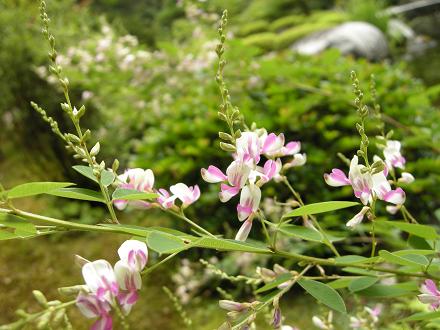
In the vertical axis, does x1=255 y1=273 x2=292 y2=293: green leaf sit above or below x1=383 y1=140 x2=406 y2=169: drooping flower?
below

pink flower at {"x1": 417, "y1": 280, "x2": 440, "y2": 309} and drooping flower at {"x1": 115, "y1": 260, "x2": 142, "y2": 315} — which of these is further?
pink flower at {"x1": 417, "y1": 280, "x2": 440, "y2": 309}

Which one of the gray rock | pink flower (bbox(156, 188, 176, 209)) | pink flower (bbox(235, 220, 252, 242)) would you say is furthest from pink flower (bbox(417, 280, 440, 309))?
the gray rock

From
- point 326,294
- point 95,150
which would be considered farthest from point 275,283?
point 95,150

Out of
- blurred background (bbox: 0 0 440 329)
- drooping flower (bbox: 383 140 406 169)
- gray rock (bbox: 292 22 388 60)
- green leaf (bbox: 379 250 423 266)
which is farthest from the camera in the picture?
gray rock (bbox: 292 22 388 60)

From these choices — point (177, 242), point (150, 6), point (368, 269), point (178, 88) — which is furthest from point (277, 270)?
point (150, 6)

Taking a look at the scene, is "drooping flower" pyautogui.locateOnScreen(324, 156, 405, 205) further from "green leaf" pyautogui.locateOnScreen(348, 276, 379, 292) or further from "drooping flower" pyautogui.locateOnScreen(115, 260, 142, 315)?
"drooping flower" pyautogui.locateOnScreen(115, 260, 142, 315)

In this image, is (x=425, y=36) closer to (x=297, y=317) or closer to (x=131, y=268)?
(x=297, y=317)

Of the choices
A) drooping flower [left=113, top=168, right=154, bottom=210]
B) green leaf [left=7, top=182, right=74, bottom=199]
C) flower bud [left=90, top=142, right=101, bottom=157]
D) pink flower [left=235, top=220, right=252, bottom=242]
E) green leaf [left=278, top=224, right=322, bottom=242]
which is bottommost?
green leaf [left=278, top=224, right=322, bottom=242]
